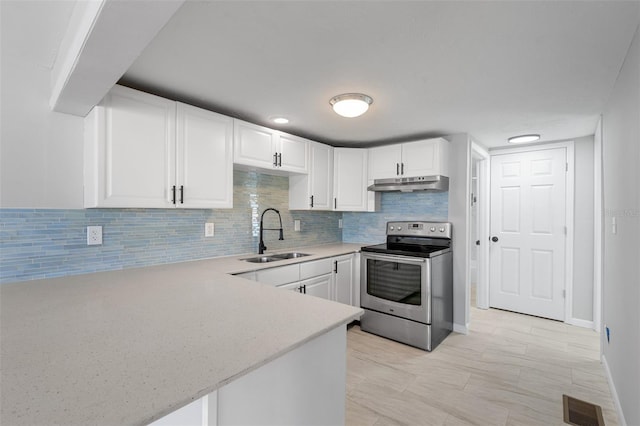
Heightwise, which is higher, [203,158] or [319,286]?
[203,158]

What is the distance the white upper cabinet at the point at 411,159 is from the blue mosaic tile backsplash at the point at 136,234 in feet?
3.60

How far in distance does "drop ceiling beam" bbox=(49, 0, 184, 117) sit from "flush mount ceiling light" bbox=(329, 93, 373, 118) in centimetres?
135

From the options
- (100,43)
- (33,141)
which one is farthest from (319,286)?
(100,43)

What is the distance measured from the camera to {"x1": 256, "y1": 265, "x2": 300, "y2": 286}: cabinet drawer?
2453mm

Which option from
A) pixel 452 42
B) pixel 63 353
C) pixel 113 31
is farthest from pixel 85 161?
pixel 452 42

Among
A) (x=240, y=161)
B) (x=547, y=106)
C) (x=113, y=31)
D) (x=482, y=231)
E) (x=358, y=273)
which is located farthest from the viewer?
(x=482, y=231)

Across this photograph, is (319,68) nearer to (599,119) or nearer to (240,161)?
(240,161)

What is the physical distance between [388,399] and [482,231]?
2772mm

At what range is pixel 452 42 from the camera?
155 cm

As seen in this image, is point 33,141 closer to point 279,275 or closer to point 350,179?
point 279,275

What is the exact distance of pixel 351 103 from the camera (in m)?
2.20

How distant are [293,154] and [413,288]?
70.4 inches

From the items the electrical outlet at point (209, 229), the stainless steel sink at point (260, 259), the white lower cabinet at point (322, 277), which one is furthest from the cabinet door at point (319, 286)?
the electrical outlet at point (209, 229)

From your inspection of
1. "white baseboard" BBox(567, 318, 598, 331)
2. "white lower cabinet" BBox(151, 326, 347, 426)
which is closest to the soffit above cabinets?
"white lower cabinet" BBox(151, 326, 347, 426)
